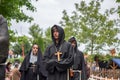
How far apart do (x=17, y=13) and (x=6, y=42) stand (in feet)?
58.3

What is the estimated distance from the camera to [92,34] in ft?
154

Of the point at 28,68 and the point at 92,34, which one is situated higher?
the point at 92,34

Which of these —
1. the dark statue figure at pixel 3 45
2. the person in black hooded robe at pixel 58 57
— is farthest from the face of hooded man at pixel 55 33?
the dark statue figure at pixel 3 45

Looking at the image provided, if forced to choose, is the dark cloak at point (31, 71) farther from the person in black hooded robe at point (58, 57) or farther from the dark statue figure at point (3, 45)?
the dark statue figure at point (3, 45)

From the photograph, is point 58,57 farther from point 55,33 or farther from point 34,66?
point 34,66

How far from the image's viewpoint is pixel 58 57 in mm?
12414

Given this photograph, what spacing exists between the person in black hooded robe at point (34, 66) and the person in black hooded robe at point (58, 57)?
177 inches

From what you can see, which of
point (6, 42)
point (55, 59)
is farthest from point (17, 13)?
point (6, 42)

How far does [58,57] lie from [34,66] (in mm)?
5084

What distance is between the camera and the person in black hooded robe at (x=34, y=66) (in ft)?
56.9

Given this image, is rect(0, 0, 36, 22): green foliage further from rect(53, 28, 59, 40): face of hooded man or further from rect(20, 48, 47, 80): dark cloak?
rect(53, 28, 59, 40): face of hooded man

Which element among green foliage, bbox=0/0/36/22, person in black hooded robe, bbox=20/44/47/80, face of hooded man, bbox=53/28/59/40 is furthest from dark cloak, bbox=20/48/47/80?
face of hooded man, bbox=53/28/59/40

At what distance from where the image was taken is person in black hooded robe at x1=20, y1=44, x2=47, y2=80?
682 inches

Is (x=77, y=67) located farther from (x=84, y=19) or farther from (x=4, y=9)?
(x=84, y=19)
